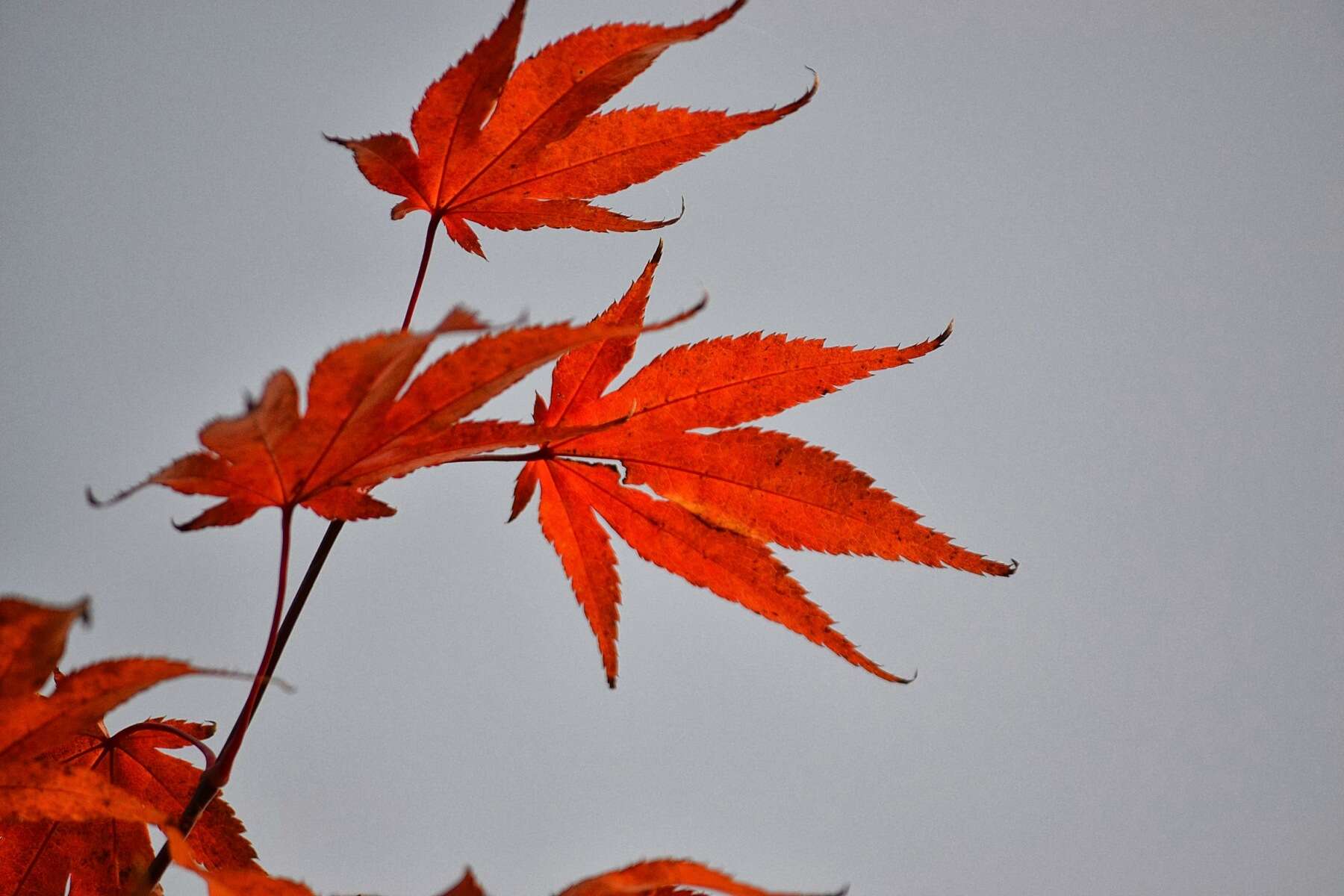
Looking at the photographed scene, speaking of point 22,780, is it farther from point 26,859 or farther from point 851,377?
point 851,377

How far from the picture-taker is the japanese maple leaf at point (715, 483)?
405 mm

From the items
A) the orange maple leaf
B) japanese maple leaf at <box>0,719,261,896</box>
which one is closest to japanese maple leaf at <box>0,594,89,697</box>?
the orange maple leaf

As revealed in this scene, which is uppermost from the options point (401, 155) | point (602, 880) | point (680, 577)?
point (401, 155)

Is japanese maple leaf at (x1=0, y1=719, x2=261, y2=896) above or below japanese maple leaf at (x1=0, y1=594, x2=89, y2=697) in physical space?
below

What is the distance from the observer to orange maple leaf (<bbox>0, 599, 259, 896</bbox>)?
0.28 meters

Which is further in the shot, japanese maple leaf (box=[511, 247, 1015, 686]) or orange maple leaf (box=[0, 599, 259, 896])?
japanese maple leaf (box=[511, 247, 1015, 686])

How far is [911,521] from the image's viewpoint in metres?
0.40

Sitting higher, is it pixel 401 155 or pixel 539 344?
pixel 401 155

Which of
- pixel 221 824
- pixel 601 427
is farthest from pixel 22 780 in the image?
pixel 601 427

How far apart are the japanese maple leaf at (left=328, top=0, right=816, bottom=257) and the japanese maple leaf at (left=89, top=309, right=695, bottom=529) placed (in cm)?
14

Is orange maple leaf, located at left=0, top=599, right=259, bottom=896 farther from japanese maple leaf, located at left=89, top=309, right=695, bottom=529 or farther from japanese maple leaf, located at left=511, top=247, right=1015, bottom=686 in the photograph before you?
japanese maple leaf, located at left=511, top=247, right=1015, bottom=686

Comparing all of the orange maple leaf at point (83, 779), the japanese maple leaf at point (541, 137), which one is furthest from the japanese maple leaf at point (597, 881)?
the japanese maple leaf at point (541, 137)

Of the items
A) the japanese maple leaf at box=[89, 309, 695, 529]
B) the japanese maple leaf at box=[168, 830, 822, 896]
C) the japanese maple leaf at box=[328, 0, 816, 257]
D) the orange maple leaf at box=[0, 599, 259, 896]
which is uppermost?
the japanese maple leaf at box=[328, 0, 816, 257]

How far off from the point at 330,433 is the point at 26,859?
0.21 meters
